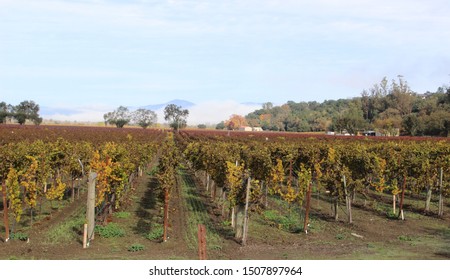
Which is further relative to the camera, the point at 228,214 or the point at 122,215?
the point at 228,214

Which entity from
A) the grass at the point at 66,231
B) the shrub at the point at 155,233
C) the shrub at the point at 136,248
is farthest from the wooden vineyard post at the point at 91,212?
the shrub at the point at 155,233

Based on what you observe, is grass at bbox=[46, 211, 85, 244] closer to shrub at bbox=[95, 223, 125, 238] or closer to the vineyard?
the vineyard

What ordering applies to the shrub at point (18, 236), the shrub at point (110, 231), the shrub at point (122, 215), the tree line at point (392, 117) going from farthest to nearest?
1. the tree line at point (392, 117)
2. the shrub at point (122, 215)
3. the shrub at point (110, 231)
4. the shrub at point (18, 236)

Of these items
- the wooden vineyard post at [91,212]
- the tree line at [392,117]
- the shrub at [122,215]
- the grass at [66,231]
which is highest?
the tree line at [392,117]

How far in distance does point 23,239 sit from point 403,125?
96.2 m

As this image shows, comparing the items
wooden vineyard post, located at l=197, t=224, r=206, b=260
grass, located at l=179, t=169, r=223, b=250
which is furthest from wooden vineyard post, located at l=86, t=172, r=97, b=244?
wooden vineyard post, located at l=197, t=224, r=206, b=260

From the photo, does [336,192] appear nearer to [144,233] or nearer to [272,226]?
[272,226]

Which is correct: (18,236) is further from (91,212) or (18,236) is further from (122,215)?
(122,215)

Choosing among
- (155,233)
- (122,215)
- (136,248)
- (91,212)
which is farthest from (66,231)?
(136,248)

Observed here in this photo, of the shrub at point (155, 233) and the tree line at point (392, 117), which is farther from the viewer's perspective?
the tree line at point (392, 117)

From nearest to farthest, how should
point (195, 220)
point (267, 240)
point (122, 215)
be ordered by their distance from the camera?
point (267, 240)
point (195, 220)
point (122, 215)

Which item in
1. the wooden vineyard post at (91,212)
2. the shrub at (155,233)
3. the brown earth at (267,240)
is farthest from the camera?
the shrub at (155,233)

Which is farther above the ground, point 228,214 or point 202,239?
point 202,239

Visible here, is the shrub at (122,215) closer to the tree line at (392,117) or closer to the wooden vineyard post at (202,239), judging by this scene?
the wooden vineyard post at (202,239)
